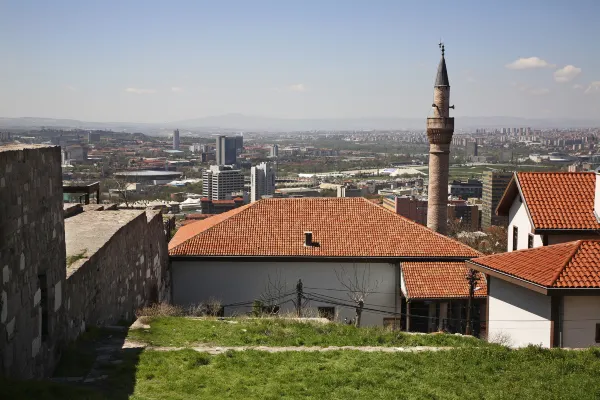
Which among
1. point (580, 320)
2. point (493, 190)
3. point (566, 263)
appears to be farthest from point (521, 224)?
point (493, 190)

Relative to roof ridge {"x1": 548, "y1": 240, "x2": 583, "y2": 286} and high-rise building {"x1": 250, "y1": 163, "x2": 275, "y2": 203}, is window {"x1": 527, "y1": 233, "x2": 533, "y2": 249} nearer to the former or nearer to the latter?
roof ridge {"x1": 548, "y1": 240, "x2": 583, "y2": 286}

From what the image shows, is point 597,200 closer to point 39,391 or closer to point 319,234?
point 319,234

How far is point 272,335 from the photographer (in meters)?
10.2

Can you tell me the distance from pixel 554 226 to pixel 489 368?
807 cm

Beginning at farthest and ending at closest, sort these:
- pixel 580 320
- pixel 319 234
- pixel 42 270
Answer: pixel 319 234 < pixel 580 320 < pixel 42 270

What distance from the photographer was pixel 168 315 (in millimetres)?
12102

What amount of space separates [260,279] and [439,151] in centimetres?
1308

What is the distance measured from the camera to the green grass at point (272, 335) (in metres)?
9.75

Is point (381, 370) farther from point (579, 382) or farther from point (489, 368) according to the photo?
point (579, 382)

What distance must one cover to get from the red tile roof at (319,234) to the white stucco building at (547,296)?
15.4 ft

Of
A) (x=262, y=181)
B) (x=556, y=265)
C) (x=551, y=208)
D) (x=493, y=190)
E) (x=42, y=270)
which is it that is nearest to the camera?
(x=42, y=270)

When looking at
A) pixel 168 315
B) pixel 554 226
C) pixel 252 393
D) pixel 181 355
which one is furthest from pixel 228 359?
pixel 554 226

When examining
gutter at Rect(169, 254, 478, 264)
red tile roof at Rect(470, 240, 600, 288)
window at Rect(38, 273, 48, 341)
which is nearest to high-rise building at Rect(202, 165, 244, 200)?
gutter at Rect(169, 254, 478, 264)

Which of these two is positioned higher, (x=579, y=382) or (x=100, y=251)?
(x=100, y=251)
